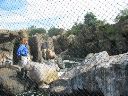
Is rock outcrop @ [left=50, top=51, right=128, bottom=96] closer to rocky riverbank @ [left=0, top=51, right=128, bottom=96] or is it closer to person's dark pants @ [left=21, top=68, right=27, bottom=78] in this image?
rocky riverbank @ [left=0, top=51, right=128, bottom=96]

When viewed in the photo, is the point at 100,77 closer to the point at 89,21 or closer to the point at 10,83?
the point at 10,83

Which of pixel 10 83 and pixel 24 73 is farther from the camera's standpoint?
pixel 24 73

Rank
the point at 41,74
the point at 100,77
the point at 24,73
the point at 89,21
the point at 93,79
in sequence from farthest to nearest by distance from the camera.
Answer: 1. the point at 89,21
2. the point at 24,73
3. the point at 41,74
4. the point at 93,79
5. the point at 100,77

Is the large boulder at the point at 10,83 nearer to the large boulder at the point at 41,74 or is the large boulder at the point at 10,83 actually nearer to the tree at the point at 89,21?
the large boulder at the point at 41,74

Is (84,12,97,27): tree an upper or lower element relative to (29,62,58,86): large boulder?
upper

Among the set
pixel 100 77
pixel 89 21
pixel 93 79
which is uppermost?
pixel 89 21

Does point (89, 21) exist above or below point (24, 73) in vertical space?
above

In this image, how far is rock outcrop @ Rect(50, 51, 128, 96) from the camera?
26.1 ft

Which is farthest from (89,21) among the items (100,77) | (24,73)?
(100,77)

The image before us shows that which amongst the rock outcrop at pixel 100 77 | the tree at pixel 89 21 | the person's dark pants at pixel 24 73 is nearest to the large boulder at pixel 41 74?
the person's dark pants at pixel 24 73

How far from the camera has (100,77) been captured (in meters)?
8.84

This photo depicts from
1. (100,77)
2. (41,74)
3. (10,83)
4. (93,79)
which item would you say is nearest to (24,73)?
(10,83)

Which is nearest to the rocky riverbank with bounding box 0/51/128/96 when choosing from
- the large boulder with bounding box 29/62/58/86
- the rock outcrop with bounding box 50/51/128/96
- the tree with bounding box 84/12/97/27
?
the rock outcrop with bounding box 50/51/128/96

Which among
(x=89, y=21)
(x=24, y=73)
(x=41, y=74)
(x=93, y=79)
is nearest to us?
(x=93, y=79)
